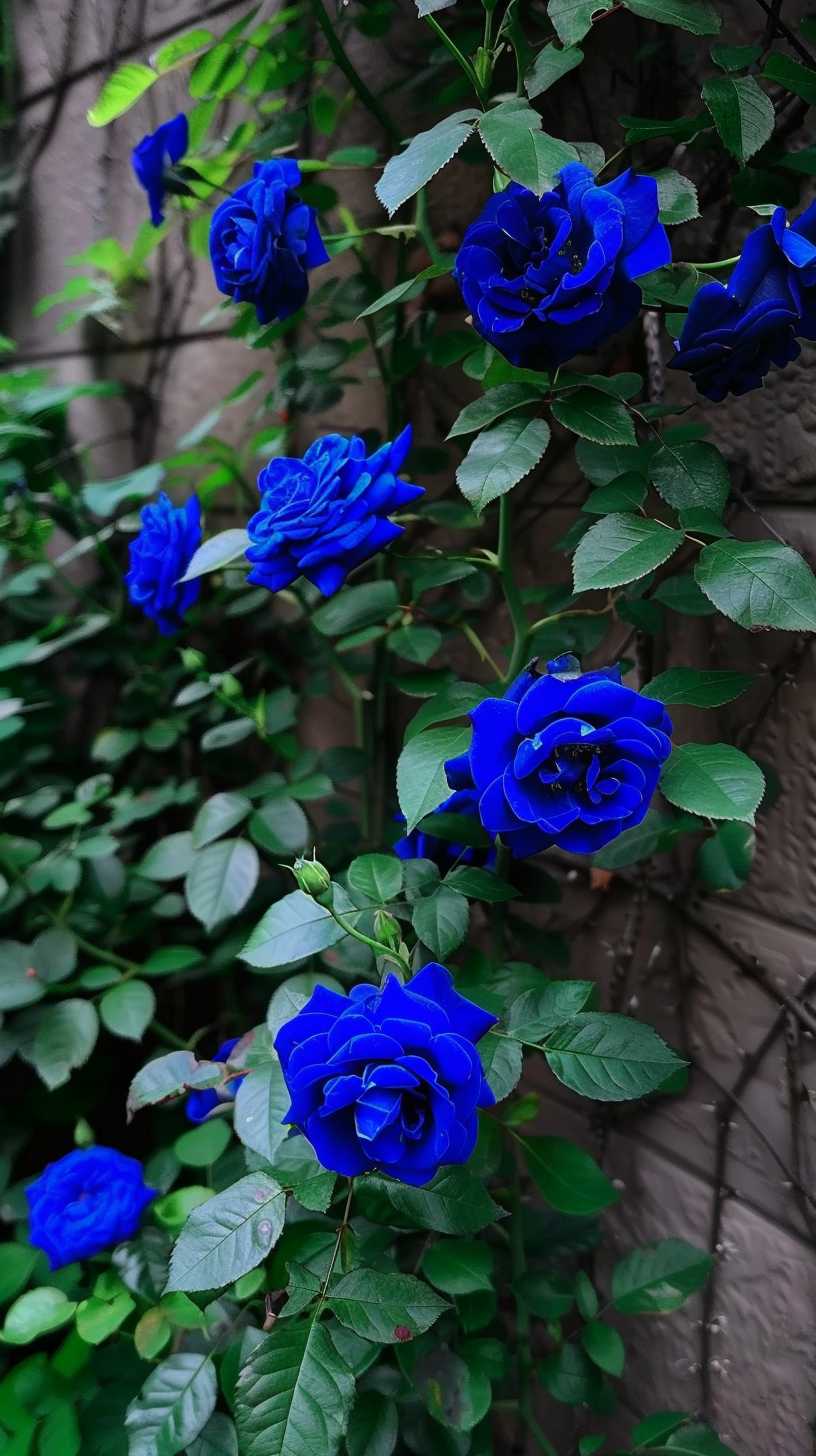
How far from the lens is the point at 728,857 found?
0.71 meters

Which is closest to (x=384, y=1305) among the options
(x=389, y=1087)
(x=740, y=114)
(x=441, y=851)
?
(x=389, y=1087)

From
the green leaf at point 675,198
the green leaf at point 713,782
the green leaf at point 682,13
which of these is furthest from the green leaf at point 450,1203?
the green leaf at point 682,13

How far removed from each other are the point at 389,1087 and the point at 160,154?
850mm

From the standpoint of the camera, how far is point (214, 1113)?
2.50 feet

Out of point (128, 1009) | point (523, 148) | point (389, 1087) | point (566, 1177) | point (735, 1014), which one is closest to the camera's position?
point (389, 1087)

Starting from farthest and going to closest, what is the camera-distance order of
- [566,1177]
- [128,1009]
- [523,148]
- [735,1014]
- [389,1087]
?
1. [128,1009]
2. [735,1014]
3. [566,1177]
4. [523,148]
5. [389,1087]

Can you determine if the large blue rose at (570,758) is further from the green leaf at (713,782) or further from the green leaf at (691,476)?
the green leaf at (691,476)

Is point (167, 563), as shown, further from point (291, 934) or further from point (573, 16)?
point (573, 16)

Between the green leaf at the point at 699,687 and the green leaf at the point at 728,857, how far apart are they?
0.18 meters

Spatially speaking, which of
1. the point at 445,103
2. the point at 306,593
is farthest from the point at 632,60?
the point at 306,593

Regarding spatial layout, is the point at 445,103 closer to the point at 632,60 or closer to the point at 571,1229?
the point at 632,60

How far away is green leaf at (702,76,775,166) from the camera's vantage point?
0.54 m

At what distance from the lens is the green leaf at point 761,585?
49 cm

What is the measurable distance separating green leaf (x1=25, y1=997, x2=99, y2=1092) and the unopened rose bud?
496 millimetres
